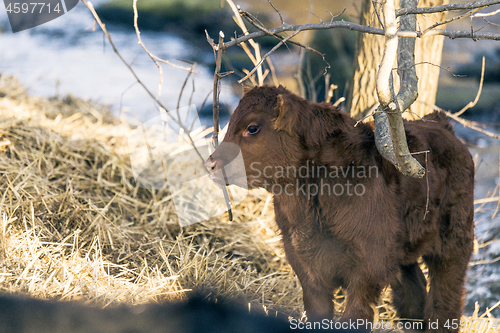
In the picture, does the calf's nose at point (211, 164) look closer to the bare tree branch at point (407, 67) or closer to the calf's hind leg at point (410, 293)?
the bare tree branch at point (407, 67)

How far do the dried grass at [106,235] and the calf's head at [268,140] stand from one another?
30.9 inches

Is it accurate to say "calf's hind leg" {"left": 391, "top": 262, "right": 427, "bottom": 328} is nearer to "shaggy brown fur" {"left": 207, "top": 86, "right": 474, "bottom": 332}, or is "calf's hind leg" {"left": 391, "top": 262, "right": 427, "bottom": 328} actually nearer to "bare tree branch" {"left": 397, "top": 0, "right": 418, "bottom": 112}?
"shaggy brown fur" {"left": 207, "top": 86, "right": 474, "bottom": 332}

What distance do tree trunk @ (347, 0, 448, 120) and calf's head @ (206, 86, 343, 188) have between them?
4.80ft

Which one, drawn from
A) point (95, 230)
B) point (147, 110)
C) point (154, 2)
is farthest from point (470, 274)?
point (154, 2)

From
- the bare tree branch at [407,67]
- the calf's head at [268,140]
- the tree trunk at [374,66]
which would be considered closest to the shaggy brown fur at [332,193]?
the calf's head at [268,140]

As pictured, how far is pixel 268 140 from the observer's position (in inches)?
80.4

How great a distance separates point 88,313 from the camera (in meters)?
0.96

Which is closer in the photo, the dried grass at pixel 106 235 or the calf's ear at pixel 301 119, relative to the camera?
the calf's ear at pixel 301 119

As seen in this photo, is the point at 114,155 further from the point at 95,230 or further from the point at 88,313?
the point at 88,313

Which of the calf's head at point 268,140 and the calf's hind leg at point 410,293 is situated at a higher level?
the calf's head at point 268,140

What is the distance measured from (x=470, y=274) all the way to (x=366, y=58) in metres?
2.25

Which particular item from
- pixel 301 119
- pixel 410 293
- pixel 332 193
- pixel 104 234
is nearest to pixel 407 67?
pixel 301 119

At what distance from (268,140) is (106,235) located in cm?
164

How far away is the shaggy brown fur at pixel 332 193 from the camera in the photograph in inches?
79.5
